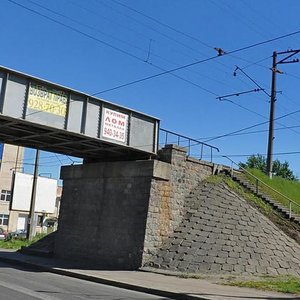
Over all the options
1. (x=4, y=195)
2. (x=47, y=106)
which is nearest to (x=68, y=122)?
(x=47, y=106)

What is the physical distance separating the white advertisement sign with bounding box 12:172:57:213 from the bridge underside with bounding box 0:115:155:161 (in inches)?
871

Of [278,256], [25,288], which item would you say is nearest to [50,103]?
[25,288]

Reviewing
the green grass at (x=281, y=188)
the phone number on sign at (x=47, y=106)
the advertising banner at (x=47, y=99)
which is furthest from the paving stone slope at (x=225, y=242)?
the advertising banner at (x=47, y=99)

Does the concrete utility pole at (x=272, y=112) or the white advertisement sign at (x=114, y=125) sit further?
the concrete utility pole at (x=272, y=112)

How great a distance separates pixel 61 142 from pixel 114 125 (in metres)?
3.03

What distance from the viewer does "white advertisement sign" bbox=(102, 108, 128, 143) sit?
21.5m

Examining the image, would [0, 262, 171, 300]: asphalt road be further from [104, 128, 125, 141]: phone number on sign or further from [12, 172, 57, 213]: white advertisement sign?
[12, 172, 57, 213]: white advertisement sign

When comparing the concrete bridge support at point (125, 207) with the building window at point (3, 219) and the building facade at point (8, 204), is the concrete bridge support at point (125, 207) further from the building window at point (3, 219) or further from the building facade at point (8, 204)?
the building window at point (3, 219)

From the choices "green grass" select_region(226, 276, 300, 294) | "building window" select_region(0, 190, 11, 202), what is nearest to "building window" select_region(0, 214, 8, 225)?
"building window" select_region(0, 190, 11, 202)

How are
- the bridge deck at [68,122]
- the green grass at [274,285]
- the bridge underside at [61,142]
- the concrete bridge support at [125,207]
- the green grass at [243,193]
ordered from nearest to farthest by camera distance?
the green grass at [274,285] → the bridge deck at [68,122] → the bridge underside at [61,142] → the concrete bridge support at [125,207] → the green grass at [243,193]

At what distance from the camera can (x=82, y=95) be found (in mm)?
20656

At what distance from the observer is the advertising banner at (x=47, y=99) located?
18.9 meters

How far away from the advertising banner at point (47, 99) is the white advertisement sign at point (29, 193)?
27.9 meters

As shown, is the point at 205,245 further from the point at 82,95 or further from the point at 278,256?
the point at 82,95
